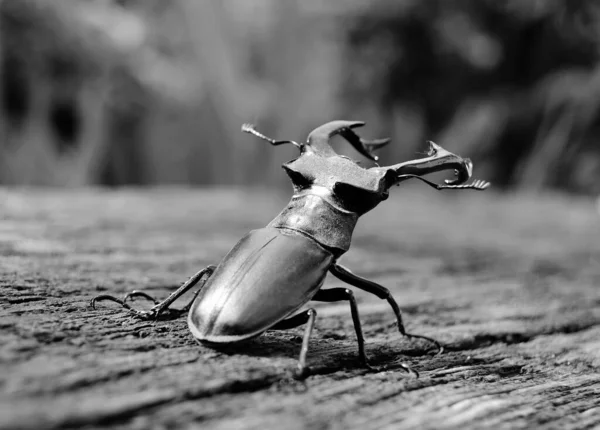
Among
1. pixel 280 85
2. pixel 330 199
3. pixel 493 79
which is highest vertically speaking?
pixel 280 85

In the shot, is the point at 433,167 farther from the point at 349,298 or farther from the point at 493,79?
the point at 493,79

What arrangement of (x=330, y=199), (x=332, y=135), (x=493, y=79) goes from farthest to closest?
(x=493, y=79), (x=332, y=135), (x=330, y=199)

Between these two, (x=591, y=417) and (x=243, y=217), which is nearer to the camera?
(x=591, y=417)

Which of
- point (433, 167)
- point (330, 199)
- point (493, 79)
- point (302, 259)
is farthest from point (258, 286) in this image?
point (493, 79)

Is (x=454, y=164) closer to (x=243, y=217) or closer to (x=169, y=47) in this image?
(x=243, y=217)

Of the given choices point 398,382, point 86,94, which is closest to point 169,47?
point 86,94

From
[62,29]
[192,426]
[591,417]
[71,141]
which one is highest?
[62,29]

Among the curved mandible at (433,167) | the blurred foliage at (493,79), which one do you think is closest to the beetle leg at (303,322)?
the curved mandible at (433,167)
